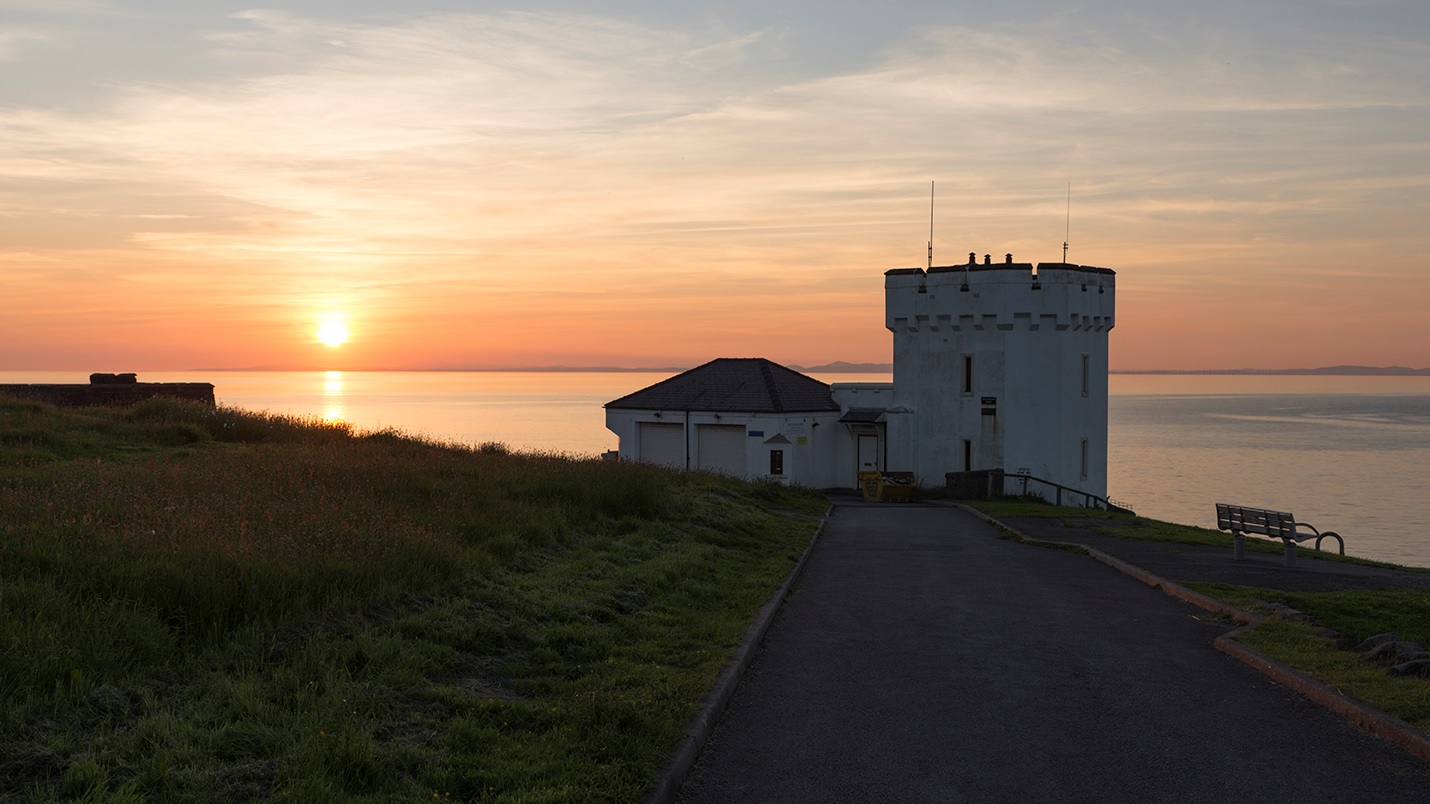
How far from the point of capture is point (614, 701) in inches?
317

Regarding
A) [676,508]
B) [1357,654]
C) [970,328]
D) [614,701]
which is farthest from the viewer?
[970,328]

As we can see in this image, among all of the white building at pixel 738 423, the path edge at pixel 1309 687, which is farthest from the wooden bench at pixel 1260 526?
the white building at pixel 738 423

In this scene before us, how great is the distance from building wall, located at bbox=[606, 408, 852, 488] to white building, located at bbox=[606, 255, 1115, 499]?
6cm

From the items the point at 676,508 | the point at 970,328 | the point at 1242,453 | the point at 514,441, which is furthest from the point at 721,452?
the point at 1242,453

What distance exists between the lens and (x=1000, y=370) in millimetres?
42656

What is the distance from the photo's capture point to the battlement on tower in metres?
42.4

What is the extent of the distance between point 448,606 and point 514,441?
106249mm

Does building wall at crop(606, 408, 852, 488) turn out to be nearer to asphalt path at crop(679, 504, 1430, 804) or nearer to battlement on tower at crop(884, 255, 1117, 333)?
battlement on tower at crop(884, 255, 1117, 333)

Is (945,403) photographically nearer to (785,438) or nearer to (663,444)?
(785,438)

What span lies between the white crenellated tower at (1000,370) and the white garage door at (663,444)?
29.2ft

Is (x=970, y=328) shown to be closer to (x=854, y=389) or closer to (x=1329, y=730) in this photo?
(x=854, y=389)

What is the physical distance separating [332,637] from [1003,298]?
37549 mm

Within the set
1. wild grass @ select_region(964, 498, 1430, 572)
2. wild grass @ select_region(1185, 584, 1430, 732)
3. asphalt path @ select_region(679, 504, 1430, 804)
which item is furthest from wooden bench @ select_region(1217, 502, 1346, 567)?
asphalt path @ select_region(679, 504, 1430, 804)

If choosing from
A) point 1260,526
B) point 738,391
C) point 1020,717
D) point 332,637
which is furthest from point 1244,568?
point 738,391
